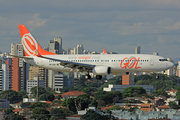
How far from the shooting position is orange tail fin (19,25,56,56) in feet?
324

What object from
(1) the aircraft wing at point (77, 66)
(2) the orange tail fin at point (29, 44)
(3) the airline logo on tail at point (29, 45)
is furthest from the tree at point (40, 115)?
(1) the aircraft wing at point (77, 66)

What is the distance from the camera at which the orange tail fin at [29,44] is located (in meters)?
98.9

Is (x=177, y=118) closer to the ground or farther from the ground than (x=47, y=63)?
closer to the ground

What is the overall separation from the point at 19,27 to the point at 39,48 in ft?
24.7

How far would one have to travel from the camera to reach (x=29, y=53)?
324 ft

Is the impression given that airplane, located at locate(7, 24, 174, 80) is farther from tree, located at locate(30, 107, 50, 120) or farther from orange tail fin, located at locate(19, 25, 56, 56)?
tree, located at locate(30, 107, 50, 120)

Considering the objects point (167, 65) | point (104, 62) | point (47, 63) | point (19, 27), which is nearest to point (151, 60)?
point (167, 65)

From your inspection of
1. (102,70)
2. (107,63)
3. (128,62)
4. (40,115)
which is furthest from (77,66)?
(40,115)

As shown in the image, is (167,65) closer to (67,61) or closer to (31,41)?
(67,61)

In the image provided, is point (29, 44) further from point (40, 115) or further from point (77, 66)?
point (40, 115)

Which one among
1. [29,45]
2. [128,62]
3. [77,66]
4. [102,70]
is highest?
[29,45]

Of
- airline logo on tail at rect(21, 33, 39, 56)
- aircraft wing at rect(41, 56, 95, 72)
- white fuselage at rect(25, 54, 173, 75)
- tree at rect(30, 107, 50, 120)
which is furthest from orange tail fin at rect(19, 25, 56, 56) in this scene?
tree at rect(30, 107, 50, 120)

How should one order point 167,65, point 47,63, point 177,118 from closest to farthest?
1. point 167,65
2. point 47,63
3. point 177,118

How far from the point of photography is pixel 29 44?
99812 millimetres
